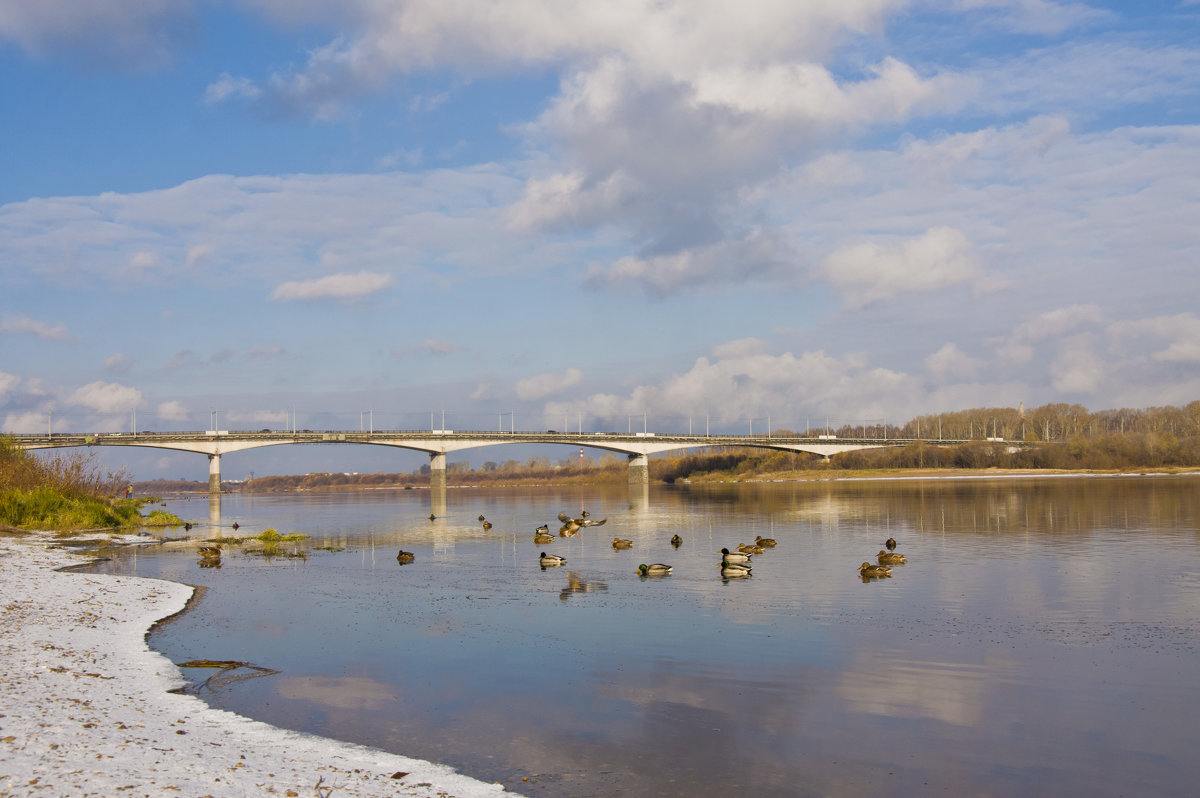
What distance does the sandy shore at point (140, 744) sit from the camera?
7.89 metres

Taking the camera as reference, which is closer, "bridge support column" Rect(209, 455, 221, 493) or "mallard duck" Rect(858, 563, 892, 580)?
"mallard duck" Rect(858, 563, 892, 580)

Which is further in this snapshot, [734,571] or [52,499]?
[52,499]

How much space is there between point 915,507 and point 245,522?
43520mm

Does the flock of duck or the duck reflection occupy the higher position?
the flock of duck

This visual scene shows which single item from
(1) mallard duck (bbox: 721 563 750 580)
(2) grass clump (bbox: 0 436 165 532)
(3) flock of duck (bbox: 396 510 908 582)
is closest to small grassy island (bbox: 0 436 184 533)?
(2) grass clump (bbox: 0 436 165 532)

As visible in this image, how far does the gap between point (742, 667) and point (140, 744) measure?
8.55 m

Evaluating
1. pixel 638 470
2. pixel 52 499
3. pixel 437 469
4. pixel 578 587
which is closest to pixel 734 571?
pixel 578 587

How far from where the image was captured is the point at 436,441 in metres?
148

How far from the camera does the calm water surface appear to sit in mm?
9711

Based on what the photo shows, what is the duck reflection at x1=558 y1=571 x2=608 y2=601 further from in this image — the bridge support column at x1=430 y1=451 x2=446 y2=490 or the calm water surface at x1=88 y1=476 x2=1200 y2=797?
the bridge support column at x1=430 y1=451 x2=446 y2=490

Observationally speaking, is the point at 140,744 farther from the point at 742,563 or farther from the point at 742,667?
the point at 742,563

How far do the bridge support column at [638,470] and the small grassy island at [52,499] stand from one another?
347 feet

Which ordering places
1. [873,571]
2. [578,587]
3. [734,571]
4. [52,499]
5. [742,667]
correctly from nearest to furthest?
[742,667], [578,587], [873,571], [734,571], [52,499]

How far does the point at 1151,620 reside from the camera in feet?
57.8
